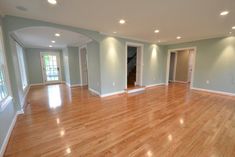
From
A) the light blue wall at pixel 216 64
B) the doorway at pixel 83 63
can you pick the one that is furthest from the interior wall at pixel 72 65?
the light blue wall at pixel 216 64

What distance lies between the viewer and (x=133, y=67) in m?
7.25

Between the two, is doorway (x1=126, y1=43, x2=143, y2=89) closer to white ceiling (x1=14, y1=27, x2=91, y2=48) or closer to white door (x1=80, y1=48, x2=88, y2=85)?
white ceiling (x1=14, y1=27, x2=91, y2=48)

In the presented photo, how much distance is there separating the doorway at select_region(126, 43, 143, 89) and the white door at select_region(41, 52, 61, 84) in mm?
4872

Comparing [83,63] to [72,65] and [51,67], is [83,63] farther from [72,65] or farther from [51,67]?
[51,67]

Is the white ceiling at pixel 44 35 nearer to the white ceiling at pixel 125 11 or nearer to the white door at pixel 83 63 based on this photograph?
the white ceiling at pixel 125 11

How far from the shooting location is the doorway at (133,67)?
564 centimetres

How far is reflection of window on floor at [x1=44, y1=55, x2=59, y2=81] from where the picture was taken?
7482mm

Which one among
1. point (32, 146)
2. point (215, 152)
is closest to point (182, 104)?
point (215, 152)

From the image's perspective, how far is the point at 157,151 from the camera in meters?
1.73

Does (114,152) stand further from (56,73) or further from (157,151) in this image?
(56,73)

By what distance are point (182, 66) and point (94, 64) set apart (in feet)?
19.7

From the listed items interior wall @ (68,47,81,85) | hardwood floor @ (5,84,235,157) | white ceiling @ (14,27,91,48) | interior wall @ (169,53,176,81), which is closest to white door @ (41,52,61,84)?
interior wall @ (68,47,81,85)

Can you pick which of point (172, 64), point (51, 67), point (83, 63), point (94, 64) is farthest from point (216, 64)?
point (51, 67)

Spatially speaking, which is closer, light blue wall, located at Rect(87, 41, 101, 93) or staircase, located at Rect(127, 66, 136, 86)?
light blue wall, located at Rect(87, 41, 101, 93)
